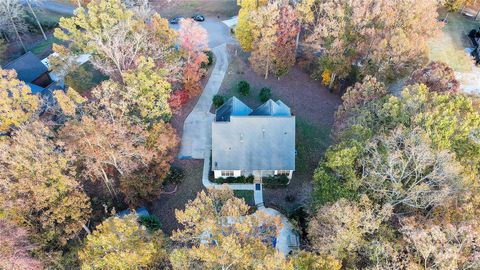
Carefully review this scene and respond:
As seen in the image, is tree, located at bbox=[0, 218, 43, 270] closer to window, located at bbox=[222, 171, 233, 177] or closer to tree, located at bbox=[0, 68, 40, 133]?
tree, located at bbox=[0, 68, 40, 133]

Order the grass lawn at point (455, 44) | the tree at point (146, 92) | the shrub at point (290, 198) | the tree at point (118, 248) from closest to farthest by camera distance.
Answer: the tree at point (118, 248) → the tree at point (146, 92) → the shrub at point (290, 198) → the grass lawn at point (455, 44)

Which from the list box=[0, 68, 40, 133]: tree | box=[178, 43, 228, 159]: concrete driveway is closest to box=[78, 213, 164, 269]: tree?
box=[0, 68, 40, 133]: tree

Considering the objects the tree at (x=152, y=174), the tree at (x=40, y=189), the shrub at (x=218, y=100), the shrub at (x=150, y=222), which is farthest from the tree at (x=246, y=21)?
the tree at (x=40, y=189)

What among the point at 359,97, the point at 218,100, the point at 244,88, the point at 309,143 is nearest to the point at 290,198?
the point at 309,143

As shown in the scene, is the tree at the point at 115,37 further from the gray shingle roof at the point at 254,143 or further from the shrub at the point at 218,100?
the gray shingle roof at the point at 254,143

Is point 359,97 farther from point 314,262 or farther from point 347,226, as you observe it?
point 314,262

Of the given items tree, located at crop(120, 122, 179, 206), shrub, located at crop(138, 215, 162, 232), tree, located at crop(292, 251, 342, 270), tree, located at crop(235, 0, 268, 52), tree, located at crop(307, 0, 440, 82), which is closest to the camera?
tree, located at crop(292, 251, 342, 270)
